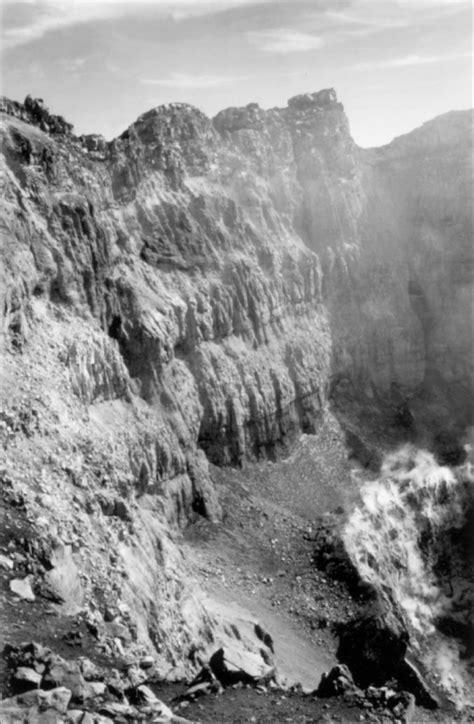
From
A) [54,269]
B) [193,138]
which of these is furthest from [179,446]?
[193,138]

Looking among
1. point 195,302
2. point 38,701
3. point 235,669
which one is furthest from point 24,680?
point 195,302

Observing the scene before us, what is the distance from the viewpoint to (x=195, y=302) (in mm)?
62531

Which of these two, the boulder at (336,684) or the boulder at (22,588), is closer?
the boulder at (22,588)

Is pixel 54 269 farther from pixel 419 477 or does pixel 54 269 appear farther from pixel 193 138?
pixel 419 477

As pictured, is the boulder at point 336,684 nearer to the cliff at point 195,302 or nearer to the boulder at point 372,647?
the cliff at point 195,302

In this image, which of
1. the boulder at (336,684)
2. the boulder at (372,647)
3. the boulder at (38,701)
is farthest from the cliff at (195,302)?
the boulder at (372,647)

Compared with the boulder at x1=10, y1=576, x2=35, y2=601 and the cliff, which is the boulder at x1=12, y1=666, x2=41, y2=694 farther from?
the cliff

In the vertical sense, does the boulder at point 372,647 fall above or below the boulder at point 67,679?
below

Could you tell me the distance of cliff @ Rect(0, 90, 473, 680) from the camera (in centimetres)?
3681

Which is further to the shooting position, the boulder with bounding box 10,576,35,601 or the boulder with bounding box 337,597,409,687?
the boulder with bounding box 337,597,409,687

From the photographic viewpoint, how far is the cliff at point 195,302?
36812mm

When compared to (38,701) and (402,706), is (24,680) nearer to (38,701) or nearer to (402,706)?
(38,701)

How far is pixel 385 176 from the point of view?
92.6 meters

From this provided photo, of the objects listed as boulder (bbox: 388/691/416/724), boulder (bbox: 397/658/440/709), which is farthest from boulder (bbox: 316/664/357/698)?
boulder (bbox: 397/658/440/709)
